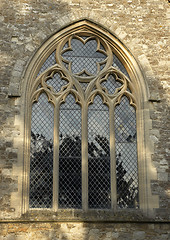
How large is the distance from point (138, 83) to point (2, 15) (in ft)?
11.1

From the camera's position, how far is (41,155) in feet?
27.0

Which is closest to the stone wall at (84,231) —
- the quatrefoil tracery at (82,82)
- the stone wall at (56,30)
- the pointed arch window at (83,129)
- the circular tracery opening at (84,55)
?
the stone wall at (56,30)

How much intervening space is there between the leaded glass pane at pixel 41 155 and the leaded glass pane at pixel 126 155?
55.8 inches

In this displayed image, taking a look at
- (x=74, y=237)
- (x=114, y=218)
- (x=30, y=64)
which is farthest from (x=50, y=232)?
(x=30, y=64)

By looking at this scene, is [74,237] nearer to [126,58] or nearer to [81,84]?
[81,84]

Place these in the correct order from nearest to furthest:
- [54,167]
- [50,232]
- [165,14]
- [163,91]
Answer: [50,232], [54,167], [163,91], [165,14]

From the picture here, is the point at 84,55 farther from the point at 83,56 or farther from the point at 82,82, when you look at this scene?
the point at 82,82

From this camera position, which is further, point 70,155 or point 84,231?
point 70,155

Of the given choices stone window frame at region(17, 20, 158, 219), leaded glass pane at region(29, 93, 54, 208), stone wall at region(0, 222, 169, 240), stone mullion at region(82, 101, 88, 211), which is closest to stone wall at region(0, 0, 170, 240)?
stone wall at region(0, 222, 169, 240)

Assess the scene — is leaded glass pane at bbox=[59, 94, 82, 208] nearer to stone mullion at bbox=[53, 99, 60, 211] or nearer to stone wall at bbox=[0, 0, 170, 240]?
stone mullion at bbox=[53, 99, 60, 211]

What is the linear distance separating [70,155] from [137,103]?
188 centimetres

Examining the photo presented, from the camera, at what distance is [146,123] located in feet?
27.6

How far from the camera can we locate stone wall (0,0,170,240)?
7.57m

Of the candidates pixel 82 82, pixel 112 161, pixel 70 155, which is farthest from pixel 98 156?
pixel 82 82
